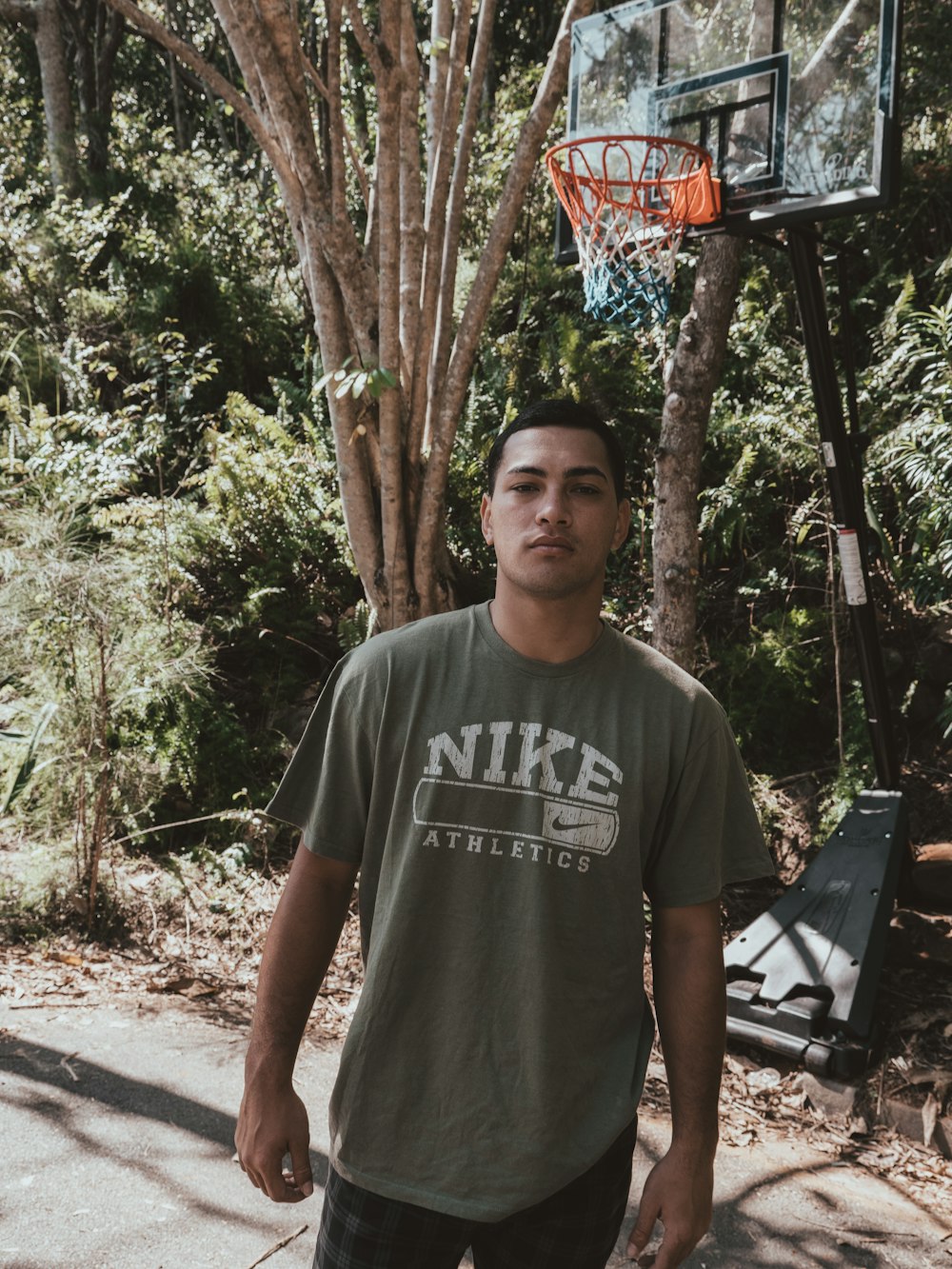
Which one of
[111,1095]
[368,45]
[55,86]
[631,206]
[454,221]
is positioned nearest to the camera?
[111,1095]

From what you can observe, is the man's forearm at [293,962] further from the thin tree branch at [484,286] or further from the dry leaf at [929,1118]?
the thin tree branch at [484,286]

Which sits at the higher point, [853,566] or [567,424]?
[567,424]

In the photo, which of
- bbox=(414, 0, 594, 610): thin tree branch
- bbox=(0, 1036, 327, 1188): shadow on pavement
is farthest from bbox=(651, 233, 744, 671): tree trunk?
bbox=(0, 1036, 327, 1188): shadow on pavement

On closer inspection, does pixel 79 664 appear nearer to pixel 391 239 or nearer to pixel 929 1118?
pixel 391 239

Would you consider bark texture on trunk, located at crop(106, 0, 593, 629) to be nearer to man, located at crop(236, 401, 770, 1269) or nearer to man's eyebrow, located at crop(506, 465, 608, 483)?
man's eyebrow, located at crop(506, 465, 608, 483)

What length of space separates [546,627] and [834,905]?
3.27 metres

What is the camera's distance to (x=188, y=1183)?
10.1ft

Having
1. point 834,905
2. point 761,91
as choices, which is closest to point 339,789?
point 834,905

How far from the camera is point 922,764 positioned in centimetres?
604

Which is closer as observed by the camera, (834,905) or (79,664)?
(834,905)

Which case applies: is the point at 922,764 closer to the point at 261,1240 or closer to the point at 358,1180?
the point at 261,1240

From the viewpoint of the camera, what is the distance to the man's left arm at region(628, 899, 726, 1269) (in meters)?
1.53

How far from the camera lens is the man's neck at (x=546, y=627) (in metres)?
1.61

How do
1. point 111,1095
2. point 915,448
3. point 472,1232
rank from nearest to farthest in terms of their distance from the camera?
1. point 472,1232
2. point 111,1095
3. point 915,448
